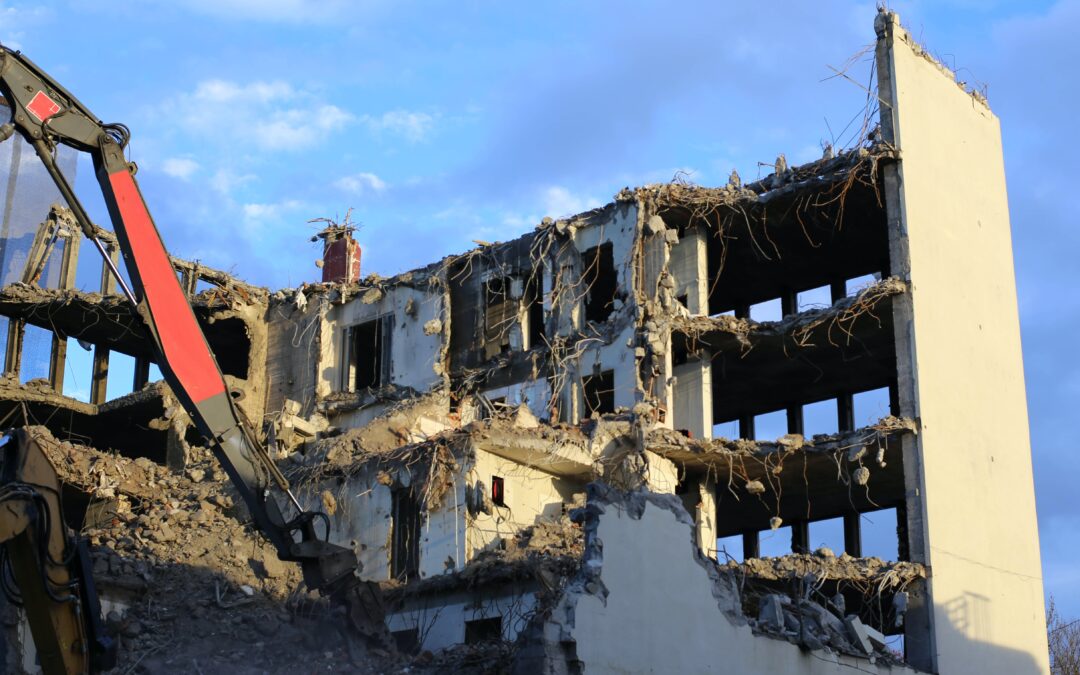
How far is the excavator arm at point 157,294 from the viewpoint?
53.0ft

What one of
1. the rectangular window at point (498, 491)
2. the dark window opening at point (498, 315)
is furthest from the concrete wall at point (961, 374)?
the dark window opening at point (498, 315)

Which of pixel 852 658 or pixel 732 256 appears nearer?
pixel 852 658

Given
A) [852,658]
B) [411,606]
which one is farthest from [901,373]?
[411,606]

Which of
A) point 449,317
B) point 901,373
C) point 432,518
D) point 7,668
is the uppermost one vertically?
point 449,317

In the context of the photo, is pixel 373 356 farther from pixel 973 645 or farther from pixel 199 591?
pixel 973 645

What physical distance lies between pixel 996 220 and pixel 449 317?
12727 millimetres

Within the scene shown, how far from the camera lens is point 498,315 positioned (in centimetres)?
3366

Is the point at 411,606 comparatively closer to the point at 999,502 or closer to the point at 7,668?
the point at 7,668

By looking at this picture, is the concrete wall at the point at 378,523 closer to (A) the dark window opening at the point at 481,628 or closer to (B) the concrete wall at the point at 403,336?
(A) the dark window opening at the point at 481,628

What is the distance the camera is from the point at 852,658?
22172mm

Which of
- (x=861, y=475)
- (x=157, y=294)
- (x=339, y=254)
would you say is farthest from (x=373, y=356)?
(x=157, y=294)

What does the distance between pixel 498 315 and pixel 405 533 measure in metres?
7.95

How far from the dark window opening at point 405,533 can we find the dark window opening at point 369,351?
8277 mm

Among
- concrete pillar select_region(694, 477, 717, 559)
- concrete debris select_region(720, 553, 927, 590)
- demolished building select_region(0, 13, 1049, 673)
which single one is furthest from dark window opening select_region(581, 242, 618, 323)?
concrete debris select_region(720, 553, 927, 590)
